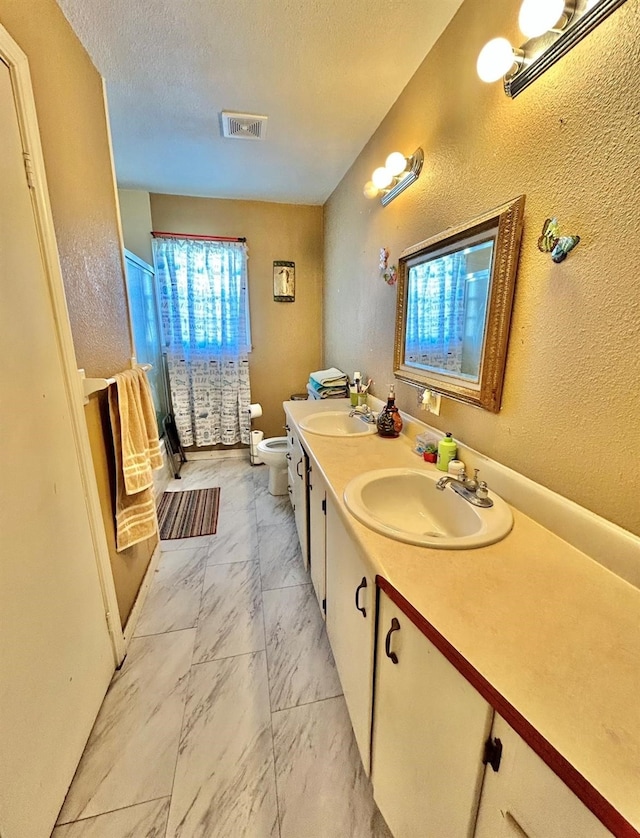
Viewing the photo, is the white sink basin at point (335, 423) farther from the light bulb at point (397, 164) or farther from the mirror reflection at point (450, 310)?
the light bulb at point (397, 164)

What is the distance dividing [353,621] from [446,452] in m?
0.64

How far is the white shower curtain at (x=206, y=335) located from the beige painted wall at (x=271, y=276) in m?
0.14

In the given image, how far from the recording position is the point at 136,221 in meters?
2.96

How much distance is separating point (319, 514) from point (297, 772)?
80cm

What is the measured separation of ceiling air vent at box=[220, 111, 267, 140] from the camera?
6.01 ft

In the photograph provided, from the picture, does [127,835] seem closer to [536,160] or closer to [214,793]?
[214,793]

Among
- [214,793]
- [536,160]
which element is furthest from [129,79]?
[214,793]

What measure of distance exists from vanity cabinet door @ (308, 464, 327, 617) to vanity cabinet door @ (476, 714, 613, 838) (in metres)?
A: 0.87

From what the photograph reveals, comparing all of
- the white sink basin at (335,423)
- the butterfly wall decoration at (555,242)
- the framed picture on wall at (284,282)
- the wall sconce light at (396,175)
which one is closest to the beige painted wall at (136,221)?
the framed picture on wall at (284,282)

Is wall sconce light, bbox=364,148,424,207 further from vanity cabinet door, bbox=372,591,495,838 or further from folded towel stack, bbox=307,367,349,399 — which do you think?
vanity cabinet door, bbox=372,591,495,838

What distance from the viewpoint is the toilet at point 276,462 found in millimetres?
2691

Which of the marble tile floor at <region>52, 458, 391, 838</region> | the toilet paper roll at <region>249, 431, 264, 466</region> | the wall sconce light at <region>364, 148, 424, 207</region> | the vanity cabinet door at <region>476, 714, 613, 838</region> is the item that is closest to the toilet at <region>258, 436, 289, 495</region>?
the toilet paper roll at <region>249, 431, 264, 466</region>

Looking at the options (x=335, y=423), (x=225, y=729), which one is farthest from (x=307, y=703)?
(x=335, y=423)

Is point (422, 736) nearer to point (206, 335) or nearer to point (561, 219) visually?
point (561, 219)
